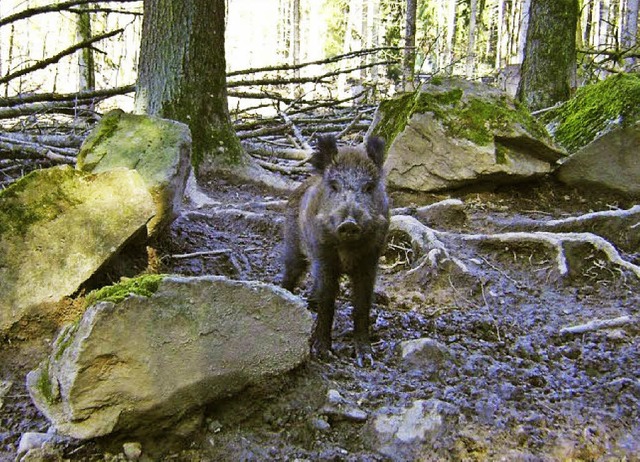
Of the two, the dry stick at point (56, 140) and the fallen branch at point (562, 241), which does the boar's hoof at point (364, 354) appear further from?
the dry stick at point (56, 140)

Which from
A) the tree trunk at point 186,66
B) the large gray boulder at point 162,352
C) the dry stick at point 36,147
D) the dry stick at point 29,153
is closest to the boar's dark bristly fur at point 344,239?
the large gray boulder at point 162,352

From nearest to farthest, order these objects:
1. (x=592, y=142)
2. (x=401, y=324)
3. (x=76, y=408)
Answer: (x=76, y=408) → (x=401, y=324) → (x=592, y=142)

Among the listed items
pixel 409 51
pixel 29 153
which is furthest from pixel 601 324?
pixel 409 51

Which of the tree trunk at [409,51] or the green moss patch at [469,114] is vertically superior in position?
the tree trunk at [409,51]

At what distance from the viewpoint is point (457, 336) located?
11.6 feet

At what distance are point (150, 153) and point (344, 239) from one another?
1794 mm

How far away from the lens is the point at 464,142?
552 cm

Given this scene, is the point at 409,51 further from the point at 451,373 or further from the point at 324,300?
the point at 451,373

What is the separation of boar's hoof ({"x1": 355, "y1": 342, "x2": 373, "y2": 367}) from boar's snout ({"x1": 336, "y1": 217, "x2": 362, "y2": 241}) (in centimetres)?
71

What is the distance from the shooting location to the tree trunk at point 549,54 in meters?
6.86

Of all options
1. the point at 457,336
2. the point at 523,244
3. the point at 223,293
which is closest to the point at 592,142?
the point at 523,244

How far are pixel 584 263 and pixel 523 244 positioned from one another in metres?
0.46

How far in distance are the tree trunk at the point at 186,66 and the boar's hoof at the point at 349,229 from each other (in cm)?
325

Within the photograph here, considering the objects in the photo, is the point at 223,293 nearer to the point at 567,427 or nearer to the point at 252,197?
the point at 567,427
